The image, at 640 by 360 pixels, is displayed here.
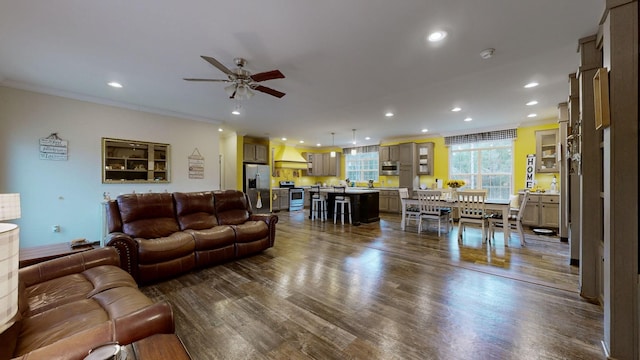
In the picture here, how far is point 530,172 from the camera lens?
237 inches

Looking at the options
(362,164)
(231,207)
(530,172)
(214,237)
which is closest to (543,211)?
(530,172)

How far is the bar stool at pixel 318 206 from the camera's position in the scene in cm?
705

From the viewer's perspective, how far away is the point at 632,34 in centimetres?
158

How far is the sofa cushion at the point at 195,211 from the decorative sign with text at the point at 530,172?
704 cm

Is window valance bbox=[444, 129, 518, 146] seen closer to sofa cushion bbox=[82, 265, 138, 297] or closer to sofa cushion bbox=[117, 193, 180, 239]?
sofa cushion bbox=[117, 193, 180, 239]

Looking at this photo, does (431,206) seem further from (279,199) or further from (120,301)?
(279,199)

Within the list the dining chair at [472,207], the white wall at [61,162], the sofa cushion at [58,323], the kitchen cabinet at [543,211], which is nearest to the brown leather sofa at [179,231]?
the sofa cushion at [58,323]

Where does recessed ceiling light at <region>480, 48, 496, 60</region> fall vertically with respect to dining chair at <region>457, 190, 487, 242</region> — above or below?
above

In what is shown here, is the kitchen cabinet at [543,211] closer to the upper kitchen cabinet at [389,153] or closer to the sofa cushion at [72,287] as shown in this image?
the upper kitchen cabinet at [389,153]

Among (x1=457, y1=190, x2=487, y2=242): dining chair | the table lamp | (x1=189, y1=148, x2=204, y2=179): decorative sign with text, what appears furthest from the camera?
(x1=189, y1=148, x2=204, y2=179): decorative sign with text

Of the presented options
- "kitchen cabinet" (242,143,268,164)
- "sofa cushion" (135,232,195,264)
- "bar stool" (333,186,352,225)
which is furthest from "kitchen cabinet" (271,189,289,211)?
"sofa cushion" (135,232,195,264)

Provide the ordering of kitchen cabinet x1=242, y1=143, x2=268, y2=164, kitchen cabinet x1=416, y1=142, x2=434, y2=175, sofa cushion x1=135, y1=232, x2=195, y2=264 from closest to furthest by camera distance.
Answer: sofa cushion x1=135, y1=232, x2=195, y2=264
kitchen cabinet x1=416, y1=142, x2=434, y2=175
kitchen cabinet x1=242, y1=143, x2=268, y2=164

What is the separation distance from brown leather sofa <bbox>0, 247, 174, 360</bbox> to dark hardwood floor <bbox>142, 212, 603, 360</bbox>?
617 mm

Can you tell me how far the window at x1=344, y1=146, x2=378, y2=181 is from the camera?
31.0ft
